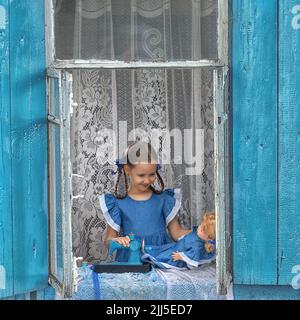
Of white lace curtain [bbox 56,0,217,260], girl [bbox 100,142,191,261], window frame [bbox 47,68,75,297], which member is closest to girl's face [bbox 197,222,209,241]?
girl [bbox 100,142,191,261]

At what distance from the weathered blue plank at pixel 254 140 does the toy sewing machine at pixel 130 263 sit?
23.2 inches

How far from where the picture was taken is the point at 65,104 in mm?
5336

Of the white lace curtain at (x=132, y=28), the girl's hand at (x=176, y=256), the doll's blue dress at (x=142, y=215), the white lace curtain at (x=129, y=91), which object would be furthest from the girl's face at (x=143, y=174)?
the white lace curtain at (x=132, y=28)

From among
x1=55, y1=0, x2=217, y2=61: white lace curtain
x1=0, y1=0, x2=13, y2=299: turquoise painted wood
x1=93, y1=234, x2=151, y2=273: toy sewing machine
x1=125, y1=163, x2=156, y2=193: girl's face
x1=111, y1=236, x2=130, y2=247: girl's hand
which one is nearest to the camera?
x1=0, y1=0, x2=13, y2=299: turquoise painted wood

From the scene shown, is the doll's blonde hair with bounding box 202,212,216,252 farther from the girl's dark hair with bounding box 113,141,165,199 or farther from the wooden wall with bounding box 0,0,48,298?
the wooden wall with bounding box 0,0,48,298

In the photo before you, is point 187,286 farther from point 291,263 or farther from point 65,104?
point 65,104

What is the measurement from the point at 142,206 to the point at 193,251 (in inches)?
18.9

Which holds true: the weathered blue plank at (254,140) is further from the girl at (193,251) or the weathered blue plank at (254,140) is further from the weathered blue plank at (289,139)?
the girl at (193,251)

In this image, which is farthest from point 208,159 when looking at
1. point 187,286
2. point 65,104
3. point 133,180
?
point 65,104

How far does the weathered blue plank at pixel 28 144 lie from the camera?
18.1 ft

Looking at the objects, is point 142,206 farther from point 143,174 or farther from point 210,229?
point 210,229

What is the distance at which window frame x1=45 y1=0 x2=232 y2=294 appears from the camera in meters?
5.32

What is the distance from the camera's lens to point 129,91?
634cm

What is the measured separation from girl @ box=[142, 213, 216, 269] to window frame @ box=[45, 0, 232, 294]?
0.33 metres
